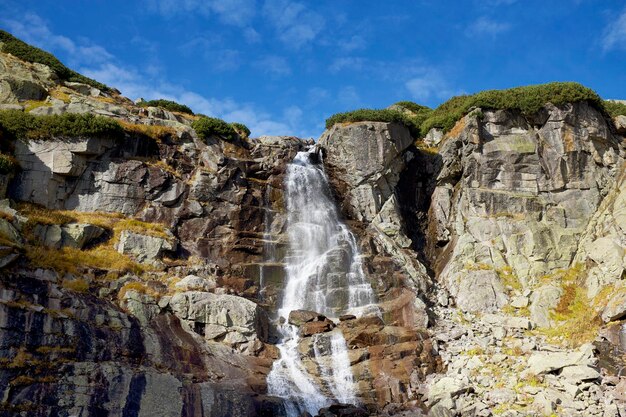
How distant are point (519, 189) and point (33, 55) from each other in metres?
42.6

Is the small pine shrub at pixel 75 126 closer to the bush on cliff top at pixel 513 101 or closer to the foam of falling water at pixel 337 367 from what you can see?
the bush on cliff top at pixel 513 101

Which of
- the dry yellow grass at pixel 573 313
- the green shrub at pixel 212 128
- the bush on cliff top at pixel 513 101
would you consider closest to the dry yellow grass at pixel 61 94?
the green shrub at pixel 212 128

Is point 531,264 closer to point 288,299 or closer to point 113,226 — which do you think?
point 288,299

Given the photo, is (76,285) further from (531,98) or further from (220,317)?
(531,98)

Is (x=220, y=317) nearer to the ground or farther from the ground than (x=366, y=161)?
nearer to the ground

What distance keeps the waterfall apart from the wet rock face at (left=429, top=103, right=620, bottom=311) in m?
7.41

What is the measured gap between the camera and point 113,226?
109 feet

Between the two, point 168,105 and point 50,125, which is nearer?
point 50,125

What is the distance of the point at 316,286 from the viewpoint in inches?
1321

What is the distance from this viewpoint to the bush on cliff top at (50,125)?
34.1 m

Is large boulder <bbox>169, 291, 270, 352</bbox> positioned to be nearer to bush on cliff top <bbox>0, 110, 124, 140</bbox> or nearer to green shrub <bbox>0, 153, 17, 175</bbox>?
green shrub <bbox>0, 153, 17, 175</bbox>

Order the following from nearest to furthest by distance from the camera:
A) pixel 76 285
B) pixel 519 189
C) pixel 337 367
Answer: pixel 76 285 → pixel 337 367 → pixel 519 189

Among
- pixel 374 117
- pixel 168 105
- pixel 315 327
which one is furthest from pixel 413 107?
pixel 315 327

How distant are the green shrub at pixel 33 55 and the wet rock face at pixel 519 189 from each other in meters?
34.2
